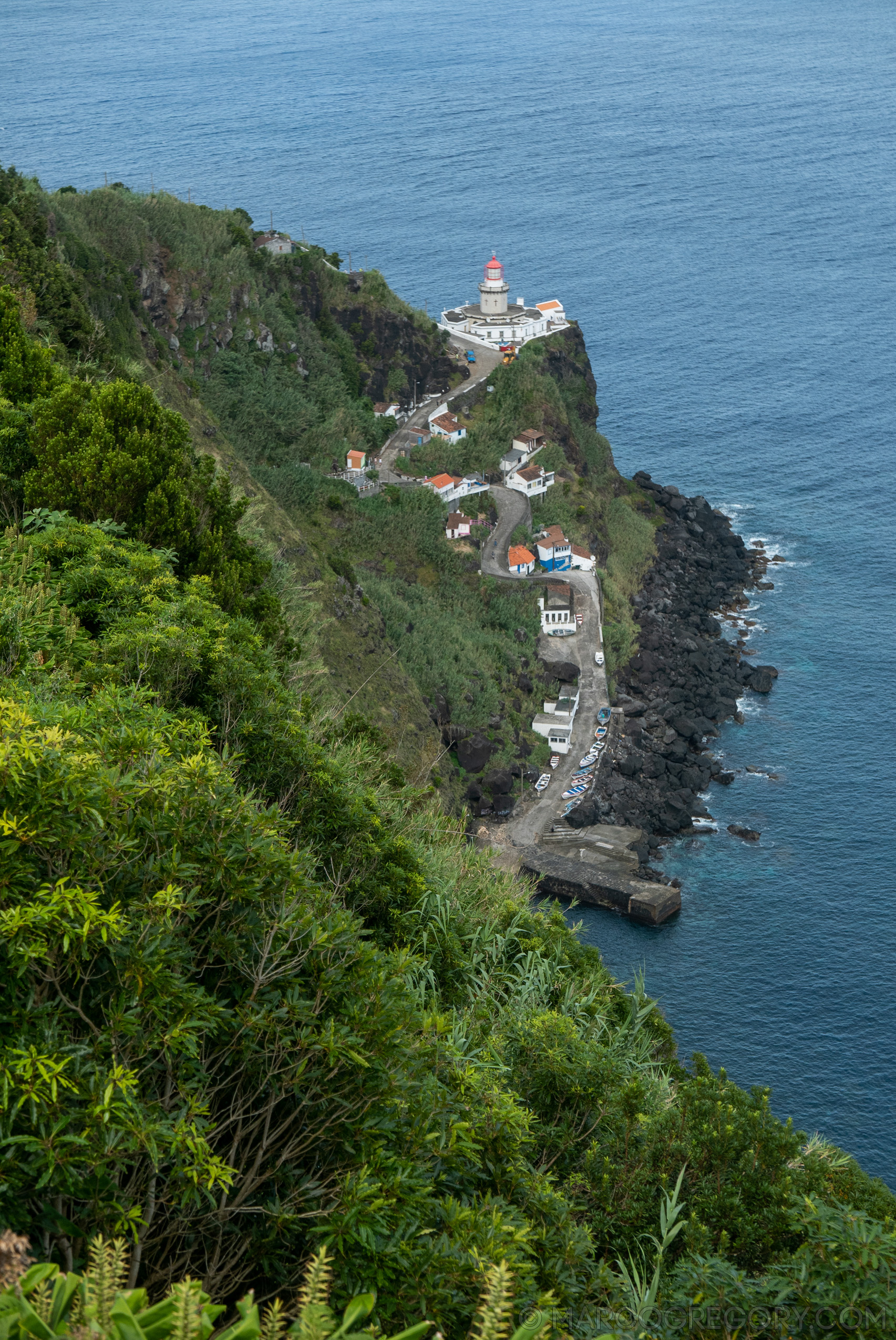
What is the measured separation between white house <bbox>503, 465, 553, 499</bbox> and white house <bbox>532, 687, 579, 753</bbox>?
61.1 feet

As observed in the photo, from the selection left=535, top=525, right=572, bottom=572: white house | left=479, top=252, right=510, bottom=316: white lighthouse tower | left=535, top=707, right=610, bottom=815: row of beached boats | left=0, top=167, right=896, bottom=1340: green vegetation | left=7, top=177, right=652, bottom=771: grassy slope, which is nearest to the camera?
left=0, top=167, right=896, bottom=1340: green vegetation

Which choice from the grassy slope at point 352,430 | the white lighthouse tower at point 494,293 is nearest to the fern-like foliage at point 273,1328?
the grassy slope at point 352,430

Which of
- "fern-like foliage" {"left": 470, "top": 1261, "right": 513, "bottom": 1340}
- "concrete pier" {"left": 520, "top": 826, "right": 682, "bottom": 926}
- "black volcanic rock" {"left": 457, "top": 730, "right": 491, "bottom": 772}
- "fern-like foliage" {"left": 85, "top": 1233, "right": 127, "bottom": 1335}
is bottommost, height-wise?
"concrete pier" {"left": 520, "top": 826, "right": 682, "bottom": 926}

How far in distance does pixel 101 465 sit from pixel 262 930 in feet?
41.0

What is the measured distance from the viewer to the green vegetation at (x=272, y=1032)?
6516 millimetres

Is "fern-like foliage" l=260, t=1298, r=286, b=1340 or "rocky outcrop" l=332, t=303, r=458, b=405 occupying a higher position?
"rocky outcrop" l=332, t=303, r=458, b=405

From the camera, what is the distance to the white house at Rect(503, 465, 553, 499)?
244ft

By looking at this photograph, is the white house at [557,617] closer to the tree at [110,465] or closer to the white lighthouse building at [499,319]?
the white lighthouse building at [499,319]

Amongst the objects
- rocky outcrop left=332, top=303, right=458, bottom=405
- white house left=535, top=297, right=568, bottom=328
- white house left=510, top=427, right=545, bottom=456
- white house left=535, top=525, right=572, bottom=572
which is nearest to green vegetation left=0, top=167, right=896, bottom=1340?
white house left=535, top=525, right=572, bottom=572

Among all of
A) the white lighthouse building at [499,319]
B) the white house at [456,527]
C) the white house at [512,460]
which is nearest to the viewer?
the white house at [456,527]

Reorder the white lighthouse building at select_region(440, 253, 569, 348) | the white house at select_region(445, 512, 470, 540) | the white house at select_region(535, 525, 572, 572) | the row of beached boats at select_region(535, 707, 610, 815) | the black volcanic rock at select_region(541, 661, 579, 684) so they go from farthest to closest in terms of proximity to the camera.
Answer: the white lighthouse building at select_region(440, 253, 569, 348) < the white house at select_region(535, 525, 572, 572) < the white house at select_region(445, 512, 470, 540) < the black volcanic rock at select_region(541, 661, 579, 684) < the row of beached boats at select_region(535, 707, 610, 815)

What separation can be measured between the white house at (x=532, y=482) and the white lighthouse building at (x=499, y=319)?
1448 cm

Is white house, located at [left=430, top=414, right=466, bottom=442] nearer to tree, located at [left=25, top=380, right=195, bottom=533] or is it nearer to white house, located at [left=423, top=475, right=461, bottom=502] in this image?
white house, located at [left=423, top=475, right=461, bottom=502]

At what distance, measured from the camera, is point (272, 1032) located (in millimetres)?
7516
